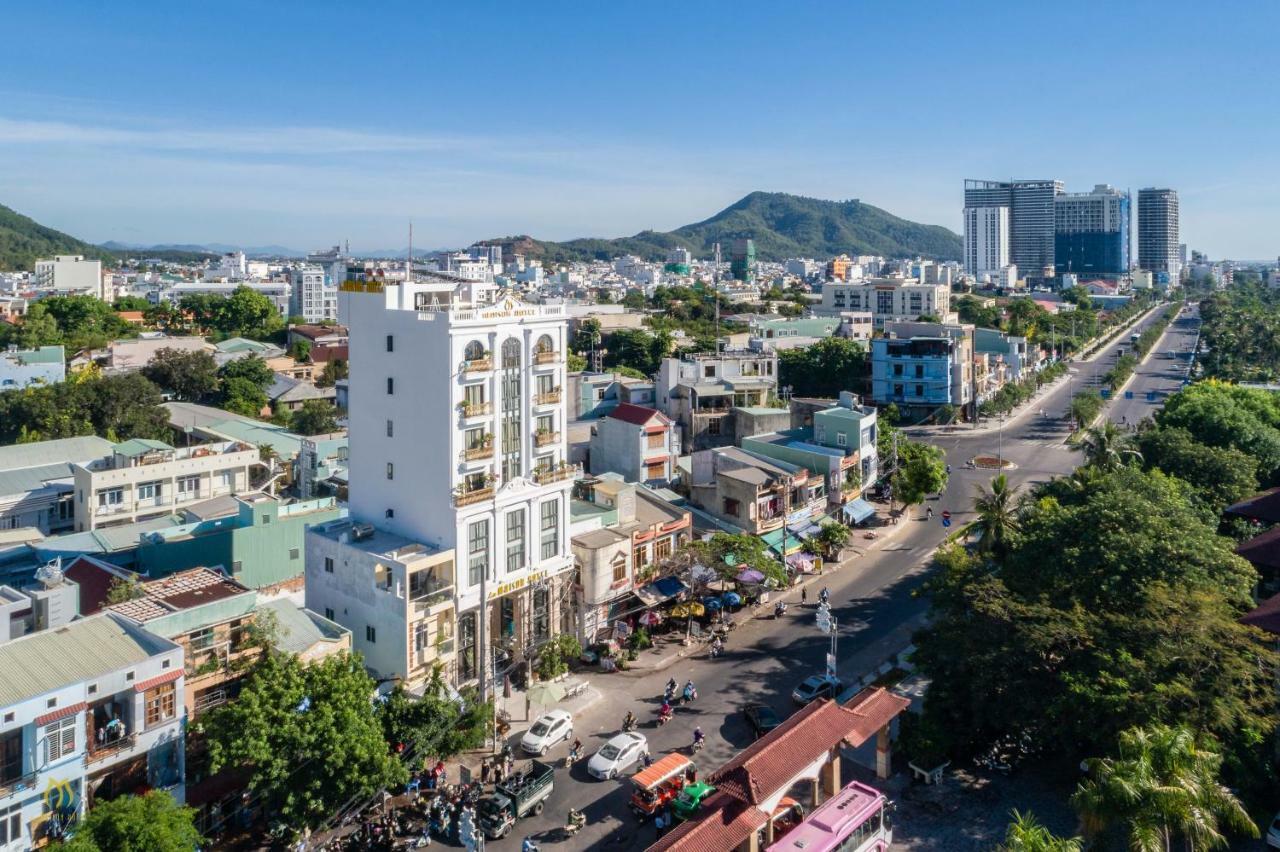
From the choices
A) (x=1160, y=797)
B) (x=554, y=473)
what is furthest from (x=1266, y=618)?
(x=554, y=473)

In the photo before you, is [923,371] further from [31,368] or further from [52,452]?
[31,368]

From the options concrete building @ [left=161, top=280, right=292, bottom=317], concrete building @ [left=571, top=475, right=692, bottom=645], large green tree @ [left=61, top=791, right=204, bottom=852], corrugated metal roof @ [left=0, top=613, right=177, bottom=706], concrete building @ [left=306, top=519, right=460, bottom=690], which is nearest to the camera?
large green tree @ [left=61, top=791, right=204, bottom=852]

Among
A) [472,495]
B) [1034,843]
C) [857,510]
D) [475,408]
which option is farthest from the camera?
[857,510]

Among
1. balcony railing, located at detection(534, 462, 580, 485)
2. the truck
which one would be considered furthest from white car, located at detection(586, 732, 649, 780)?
balcony railing, located at detection(534, 462, 580, 485)

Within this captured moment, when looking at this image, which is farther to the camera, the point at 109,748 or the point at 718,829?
the point at 109,748

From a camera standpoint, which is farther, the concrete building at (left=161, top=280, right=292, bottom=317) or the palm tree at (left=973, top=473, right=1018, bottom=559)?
the concrete building at (left=161, top=280, right=292, bottom=317)

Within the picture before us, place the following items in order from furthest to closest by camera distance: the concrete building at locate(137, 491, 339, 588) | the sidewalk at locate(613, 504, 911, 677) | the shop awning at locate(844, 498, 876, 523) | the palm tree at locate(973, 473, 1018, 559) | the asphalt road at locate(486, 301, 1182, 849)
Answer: the shop awning at locate(844, 498, 876, 523), the palm tree at locate(973, 473, 1018, 559), the concrete building at locate(137, 491, 339, 588), the sidewalk at locate(613, 504, 911, 677), the asphalt road at locate(486, 301, 1182, 849)

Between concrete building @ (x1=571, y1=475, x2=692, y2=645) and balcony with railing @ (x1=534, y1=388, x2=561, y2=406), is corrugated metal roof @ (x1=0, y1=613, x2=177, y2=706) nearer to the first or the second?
balcony with railing @ (x1=534, y1=388, x2=561, y2=406)
